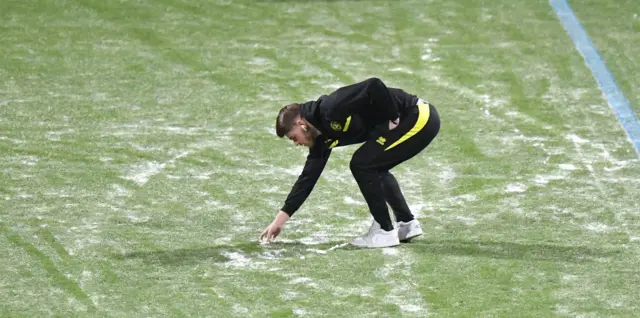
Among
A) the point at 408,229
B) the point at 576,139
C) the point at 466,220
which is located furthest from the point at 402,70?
the point at 408,229

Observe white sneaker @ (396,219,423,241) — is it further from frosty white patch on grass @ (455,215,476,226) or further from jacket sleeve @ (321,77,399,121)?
jacket sleeve @ (321,77,399,121)

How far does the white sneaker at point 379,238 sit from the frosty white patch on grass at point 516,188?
1741mm

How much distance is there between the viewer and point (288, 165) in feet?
37.8

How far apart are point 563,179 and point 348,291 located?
3.23m

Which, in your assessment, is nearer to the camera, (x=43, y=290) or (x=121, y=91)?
(x=43, y=290)

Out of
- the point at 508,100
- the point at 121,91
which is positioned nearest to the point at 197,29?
the point at 121,91

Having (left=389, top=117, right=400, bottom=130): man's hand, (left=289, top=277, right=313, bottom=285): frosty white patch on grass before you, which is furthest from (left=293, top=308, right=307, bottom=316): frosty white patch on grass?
(left=389, top=117, right=400, bottom=130): man's hand

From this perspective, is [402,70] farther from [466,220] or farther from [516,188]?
[466,220]

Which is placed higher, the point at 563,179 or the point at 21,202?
the point at 21,202

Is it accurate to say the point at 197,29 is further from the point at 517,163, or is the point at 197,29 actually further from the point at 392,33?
the point at 517,163

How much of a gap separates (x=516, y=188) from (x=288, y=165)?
2.01 m

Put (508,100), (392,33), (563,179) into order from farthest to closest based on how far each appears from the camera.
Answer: (392,33)
(508,100)
(563,179)

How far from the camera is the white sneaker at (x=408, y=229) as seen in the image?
9.57m

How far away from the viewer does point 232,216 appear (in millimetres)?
10203
